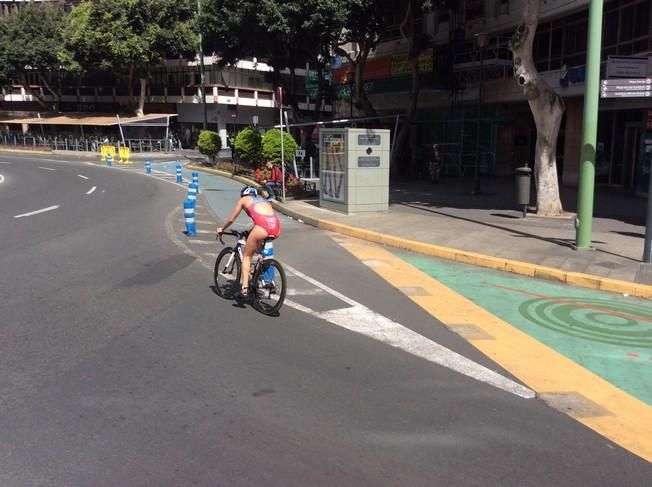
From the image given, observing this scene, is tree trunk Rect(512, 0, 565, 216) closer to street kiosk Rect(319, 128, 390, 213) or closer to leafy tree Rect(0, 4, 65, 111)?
street kiosk Rect(319, 128, 390, 213)

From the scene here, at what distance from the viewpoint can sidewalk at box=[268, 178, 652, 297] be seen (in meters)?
9.01

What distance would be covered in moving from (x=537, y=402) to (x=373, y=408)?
1374 millimetres

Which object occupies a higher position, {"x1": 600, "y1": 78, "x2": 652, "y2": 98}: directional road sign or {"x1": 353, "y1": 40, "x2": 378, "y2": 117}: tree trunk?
{"x1": 353, "y1": 40, "x2": 378, "y2": 117}: tree trunk

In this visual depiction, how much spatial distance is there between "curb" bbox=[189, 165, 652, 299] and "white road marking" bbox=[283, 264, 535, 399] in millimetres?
3130

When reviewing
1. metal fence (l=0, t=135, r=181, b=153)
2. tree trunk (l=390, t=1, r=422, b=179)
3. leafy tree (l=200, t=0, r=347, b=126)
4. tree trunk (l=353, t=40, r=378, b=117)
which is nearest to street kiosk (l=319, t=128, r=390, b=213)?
tree trunk (l=390, t=1, r=422, b=179)

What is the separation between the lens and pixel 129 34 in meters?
51.1

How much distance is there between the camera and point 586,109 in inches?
396

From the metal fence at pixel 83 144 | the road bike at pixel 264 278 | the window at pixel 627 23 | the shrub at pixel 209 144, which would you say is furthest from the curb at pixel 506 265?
the metal fence at pixel 83 144

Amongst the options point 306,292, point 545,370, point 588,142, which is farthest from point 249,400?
point 588,142

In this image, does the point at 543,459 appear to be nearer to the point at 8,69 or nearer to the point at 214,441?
the point at 214,441

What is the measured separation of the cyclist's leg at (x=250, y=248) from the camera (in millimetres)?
6711

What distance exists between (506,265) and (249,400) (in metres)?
6.06

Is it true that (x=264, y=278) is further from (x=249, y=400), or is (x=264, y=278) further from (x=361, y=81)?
(x=361, y=81)

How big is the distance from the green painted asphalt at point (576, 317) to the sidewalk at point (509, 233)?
34 cm
